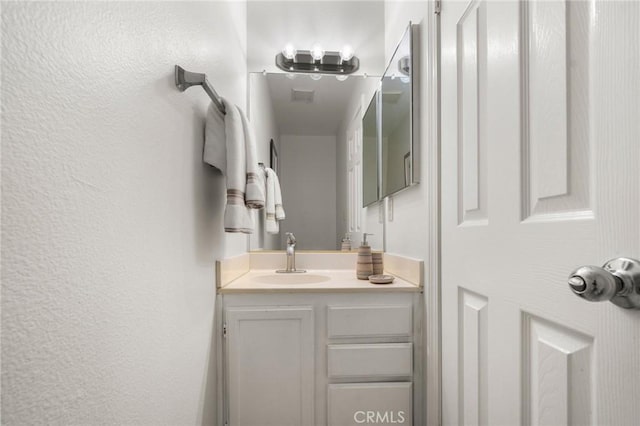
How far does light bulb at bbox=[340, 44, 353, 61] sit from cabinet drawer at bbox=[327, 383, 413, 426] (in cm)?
172

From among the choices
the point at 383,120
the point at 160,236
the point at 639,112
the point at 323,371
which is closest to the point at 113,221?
the point at 160,236

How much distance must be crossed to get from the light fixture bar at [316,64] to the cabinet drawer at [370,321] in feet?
4.57

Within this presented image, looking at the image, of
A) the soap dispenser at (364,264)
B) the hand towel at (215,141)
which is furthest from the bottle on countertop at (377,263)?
the hand towel at (215,141)

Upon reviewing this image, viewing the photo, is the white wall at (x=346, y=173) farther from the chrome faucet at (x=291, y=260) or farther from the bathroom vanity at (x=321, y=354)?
the bathroom vanity at (x=321, y=354)

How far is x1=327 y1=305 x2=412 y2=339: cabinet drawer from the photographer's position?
3.97ft

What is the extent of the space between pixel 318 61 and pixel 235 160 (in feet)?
3.79

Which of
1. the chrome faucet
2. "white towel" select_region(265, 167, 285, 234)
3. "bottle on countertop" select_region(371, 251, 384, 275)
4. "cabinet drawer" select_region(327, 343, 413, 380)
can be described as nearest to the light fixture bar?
"white towel" select_region(265, 167, 285, 234)

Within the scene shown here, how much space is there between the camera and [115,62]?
0.56m

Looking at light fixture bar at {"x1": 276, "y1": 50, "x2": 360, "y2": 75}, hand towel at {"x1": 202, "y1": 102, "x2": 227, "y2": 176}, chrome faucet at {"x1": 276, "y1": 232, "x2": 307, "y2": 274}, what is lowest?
chrome faucet at {"x1": 276, "y1": 232, "x2": 307, "y2": 274}

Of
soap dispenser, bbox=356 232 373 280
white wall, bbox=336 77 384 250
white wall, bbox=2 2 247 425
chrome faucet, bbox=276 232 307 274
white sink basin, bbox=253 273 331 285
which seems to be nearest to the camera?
white wall, bbox=2 2 247 425

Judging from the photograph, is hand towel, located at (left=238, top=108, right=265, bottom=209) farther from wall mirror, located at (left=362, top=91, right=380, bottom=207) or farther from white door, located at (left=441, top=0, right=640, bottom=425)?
wall mirror, located at (left=362, top=91, right=380, bottom=207)

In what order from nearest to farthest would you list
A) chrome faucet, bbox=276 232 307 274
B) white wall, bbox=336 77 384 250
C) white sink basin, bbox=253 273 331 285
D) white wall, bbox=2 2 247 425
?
white wall, bbox=2 2 247 425
white sink basin, bbox=253 273 331 285
chrome faucet, bbox=276 232 307 274
white wall, bbox=336 77 384 250

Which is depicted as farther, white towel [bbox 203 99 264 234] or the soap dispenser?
the soap dispenser

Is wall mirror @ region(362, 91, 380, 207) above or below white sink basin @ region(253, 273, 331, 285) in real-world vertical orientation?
above
